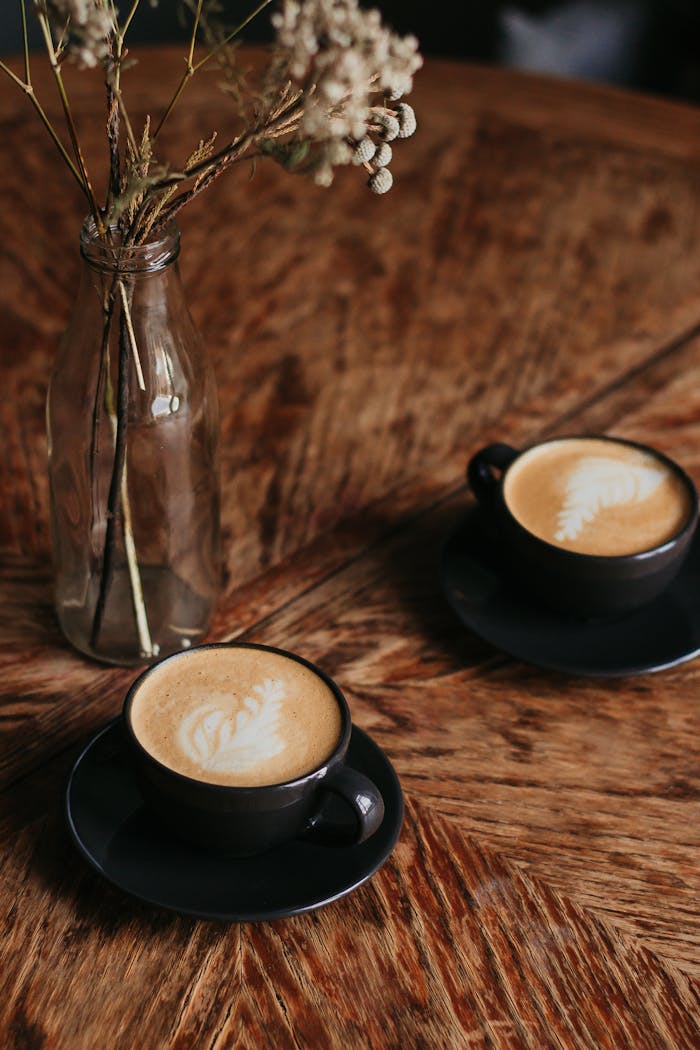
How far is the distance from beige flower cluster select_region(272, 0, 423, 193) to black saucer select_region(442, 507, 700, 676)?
33 centimetres

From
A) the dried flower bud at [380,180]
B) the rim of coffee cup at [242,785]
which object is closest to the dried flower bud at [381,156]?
the dried flower bud at [380,180]

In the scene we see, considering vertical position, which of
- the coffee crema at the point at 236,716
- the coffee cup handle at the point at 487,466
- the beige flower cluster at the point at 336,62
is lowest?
the coffee cup handle at the point at 487,466

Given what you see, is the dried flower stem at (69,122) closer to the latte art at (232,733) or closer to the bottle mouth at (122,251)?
the bottle mouth at (122,251)

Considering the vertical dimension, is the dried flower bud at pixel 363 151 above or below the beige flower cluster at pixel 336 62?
below

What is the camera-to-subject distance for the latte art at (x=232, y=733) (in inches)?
20.3

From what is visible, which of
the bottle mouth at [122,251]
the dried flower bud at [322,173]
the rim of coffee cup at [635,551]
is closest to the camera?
the dried flower bud at [322,173]

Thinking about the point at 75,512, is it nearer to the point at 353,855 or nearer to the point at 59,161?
the point at 353,855

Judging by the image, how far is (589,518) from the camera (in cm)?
69

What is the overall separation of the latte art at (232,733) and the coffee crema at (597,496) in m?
0.23

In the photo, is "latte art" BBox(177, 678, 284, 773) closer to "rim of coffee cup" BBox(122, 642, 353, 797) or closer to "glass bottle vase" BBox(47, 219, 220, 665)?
"rim of coffee cup" BBox(122, 642, 353, 797)

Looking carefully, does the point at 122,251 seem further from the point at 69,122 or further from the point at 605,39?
the point at 605,39

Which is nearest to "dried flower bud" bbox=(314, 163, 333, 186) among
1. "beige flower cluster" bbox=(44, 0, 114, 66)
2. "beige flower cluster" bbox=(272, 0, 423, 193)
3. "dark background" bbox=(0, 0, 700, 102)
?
"beige flower cluster" bbox=(272, 0, 423, 193)

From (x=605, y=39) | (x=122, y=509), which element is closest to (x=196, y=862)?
(x=122, y=509)

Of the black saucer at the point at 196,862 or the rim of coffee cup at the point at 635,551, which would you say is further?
the rim of coffee cup at the point at 635,551
